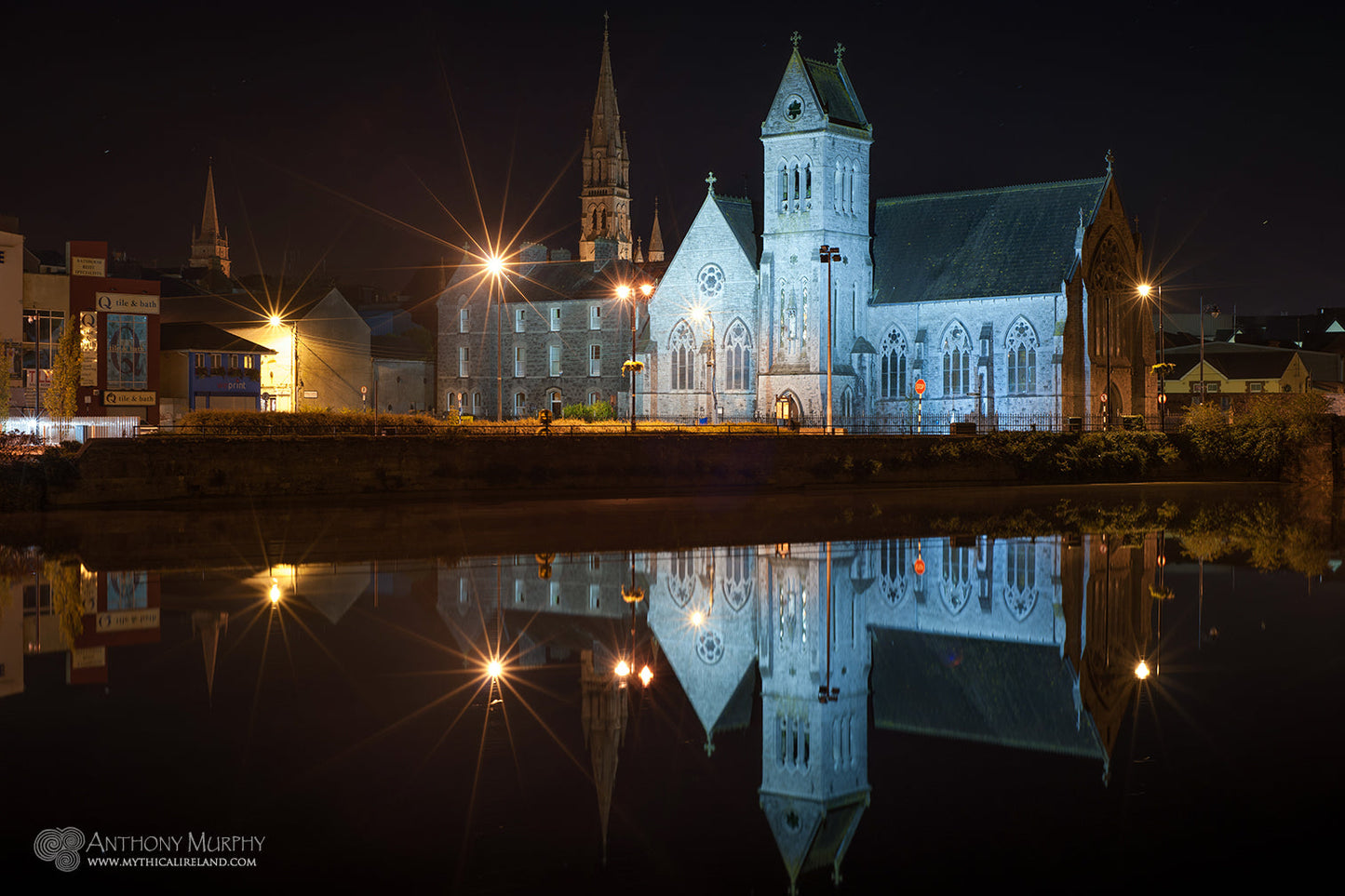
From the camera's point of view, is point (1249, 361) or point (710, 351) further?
point (1249, 361)

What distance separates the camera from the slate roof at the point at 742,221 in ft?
262

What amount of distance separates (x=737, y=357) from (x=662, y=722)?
62.9m

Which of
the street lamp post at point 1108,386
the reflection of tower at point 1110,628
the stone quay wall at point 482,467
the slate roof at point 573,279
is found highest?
the slate roof at point 573,279

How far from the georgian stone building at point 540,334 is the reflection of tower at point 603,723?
210ft

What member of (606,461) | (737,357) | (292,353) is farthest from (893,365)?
(292,353)

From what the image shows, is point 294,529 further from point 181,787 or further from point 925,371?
point 925,371

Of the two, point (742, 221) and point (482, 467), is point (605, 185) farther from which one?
point (482, 467)

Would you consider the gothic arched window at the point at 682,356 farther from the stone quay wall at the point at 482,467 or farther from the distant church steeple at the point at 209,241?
the distant church steeple at the point at 209,241

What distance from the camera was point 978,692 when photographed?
19594 millimetres

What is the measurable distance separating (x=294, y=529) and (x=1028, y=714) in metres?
24.3

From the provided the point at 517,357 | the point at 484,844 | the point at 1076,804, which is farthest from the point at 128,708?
the point at 517,357

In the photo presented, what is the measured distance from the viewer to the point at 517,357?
307ft

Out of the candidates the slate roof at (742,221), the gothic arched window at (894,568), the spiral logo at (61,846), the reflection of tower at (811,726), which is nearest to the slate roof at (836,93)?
the slate roof at (742,221)

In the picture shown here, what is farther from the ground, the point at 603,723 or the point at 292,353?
the point at 292,353
